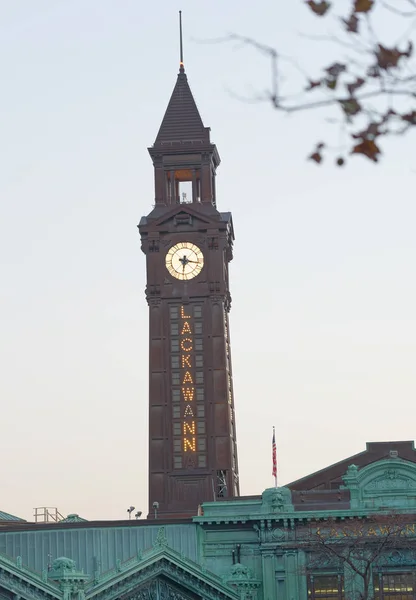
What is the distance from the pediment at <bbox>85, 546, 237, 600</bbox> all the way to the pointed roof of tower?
49.8 metres

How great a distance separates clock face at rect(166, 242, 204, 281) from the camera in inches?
4705

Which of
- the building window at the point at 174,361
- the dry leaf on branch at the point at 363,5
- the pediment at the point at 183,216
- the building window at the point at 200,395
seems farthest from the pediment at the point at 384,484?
the dry leaf on branch at the point at 363,5

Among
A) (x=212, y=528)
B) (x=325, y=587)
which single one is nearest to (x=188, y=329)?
(x=212, y=528)

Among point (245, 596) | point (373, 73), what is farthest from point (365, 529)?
point (373, 73)

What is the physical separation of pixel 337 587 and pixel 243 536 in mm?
7357

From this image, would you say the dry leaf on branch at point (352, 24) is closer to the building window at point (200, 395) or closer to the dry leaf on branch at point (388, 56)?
the dry leaf on branch at point (388, 56)

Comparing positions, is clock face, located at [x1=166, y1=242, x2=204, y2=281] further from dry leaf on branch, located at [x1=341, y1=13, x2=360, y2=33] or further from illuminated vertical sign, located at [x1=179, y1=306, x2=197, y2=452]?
dry leaf on branch, located at [x1=341, y1=13, x2=360, y2=33]

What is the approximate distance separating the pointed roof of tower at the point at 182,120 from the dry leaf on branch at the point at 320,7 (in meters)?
111

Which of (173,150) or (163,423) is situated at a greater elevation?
(173,150)

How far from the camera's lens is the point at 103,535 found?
9131 centimetres

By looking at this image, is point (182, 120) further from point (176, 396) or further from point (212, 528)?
point (212, 528)

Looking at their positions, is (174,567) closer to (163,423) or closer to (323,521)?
(323,521)

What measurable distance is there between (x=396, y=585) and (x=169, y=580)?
15.2 metres

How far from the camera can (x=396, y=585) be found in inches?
3472
